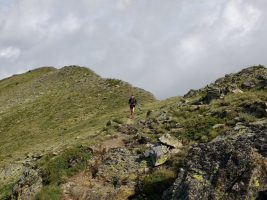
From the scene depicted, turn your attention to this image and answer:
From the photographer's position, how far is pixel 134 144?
25969mm

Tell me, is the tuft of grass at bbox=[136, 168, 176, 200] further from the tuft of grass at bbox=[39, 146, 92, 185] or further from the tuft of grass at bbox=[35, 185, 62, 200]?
the tuft of grass at bbox=[39, 146, 92, 185]

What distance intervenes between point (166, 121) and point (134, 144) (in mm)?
4415

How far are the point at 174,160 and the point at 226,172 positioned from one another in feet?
19.6

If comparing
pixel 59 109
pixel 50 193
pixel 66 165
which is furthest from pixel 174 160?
pixel 59 109

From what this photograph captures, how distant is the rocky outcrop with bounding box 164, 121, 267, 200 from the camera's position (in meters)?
14.5

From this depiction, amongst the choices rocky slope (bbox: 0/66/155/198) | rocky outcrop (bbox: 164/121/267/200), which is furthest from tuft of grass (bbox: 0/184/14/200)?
rocky outcrop (bbox: 164/121/267/200)

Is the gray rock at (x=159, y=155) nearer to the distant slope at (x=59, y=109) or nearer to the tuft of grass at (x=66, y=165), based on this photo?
the tuft of grass at (x=66, y=165)

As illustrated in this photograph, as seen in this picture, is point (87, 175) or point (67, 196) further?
point (87, 175)

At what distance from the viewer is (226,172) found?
15250 millimetres

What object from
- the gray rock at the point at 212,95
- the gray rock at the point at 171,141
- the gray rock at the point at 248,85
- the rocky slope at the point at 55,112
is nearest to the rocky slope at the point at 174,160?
the gray rock at the point at 171,141

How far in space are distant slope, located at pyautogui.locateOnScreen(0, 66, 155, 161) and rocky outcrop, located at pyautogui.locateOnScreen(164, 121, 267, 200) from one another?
2458 centimetres

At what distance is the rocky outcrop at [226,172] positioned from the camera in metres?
14.5

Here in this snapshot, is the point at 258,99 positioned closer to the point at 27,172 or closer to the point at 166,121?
the point at 166,121

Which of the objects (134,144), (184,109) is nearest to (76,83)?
(184,109)
